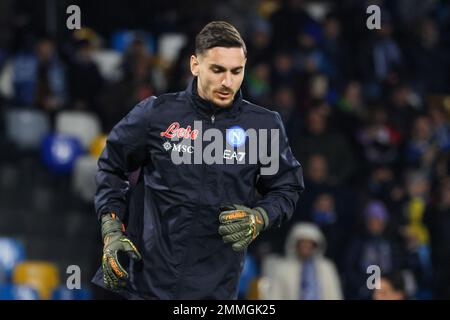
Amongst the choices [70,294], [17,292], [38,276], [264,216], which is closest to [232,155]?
[264,216]

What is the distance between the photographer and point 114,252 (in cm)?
606

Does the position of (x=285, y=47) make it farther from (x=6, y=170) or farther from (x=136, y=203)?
(x=136, y=203)

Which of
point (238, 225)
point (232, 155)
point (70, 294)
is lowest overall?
point (70, 294)

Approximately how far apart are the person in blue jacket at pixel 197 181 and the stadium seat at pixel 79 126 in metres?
6.73

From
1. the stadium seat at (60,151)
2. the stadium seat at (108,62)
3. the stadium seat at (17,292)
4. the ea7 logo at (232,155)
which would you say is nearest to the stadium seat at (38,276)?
the stadium seat at (17,292)

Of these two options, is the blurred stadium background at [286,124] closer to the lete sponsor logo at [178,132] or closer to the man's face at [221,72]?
the lete sponsor logo at [178,132]

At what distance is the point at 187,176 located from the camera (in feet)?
20.1

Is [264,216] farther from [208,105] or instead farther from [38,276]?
[38,276]

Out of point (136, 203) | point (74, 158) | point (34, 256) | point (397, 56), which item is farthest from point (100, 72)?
point (136, 203)

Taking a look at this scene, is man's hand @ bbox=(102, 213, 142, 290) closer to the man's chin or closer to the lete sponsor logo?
the lete sponsor logo

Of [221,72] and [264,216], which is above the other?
[221,72]

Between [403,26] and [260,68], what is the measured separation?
11.0ft

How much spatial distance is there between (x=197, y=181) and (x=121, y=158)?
17.6 inches

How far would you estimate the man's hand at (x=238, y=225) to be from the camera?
5934 millimetres
